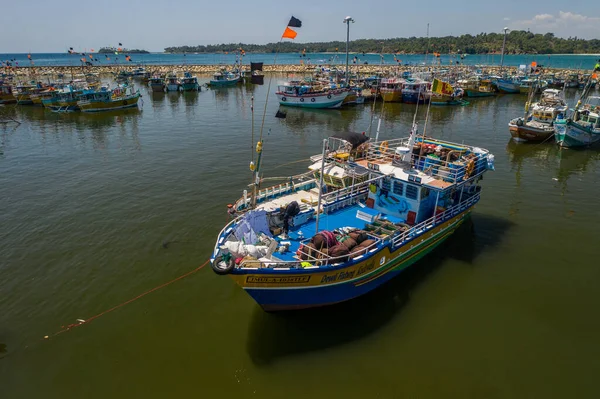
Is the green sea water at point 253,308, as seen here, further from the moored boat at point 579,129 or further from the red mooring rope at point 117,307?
the moored boat at point 579,129

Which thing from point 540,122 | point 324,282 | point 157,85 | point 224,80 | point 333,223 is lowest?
point 324,282

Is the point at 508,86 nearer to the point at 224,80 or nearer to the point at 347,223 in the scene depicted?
the point at 224,80

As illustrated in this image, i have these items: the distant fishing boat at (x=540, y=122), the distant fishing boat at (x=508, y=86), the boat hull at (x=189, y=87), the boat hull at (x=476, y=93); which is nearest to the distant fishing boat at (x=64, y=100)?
the boat hull at (x=189, y=87)

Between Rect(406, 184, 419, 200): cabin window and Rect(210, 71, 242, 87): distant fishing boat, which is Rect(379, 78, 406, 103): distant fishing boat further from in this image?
Rect(406, 184, 419, 200): cabin window

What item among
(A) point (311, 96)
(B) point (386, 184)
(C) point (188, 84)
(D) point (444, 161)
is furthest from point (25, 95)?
(D) point (444, 161)

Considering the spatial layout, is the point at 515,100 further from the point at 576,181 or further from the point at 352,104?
the point at 576,181

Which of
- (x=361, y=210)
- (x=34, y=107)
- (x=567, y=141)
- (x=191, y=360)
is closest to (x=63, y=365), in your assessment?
(x=191, y=360)
